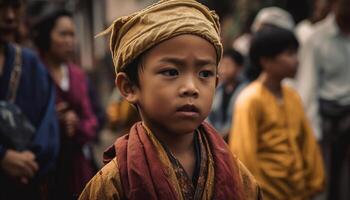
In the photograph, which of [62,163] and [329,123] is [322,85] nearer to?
[329,123]

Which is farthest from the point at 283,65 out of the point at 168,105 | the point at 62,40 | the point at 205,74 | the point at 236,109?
the point at 168,105

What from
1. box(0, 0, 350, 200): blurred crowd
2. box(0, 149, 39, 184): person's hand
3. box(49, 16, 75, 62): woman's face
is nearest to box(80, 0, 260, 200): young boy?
box(0, 0, 350, 200): blurred crowd

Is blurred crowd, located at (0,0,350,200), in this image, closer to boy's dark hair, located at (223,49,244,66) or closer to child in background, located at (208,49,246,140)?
child in background, located at (208,49,246,140)

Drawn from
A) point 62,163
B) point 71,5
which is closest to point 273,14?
point 62,163

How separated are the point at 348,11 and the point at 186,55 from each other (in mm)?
4382

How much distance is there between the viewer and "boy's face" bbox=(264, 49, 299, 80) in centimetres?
486

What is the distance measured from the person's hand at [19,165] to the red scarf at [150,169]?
1.33 m

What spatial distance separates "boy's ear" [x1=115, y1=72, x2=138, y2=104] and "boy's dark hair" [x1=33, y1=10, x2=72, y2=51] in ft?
9.69

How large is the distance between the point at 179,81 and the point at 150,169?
340 millimetres

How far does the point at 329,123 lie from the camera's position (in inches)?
258

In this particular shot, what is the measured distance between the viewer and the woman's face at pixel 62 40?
217 inches

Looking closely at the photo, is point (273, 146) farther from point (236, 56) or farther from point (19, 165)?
point (236, 56)

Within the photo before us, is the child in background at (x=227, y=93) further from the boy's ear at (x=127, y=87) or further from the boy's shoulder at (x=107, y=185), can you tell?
the boy's shoulder at (x=107, y=185)

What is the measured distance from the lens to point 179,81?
8.34 ft
